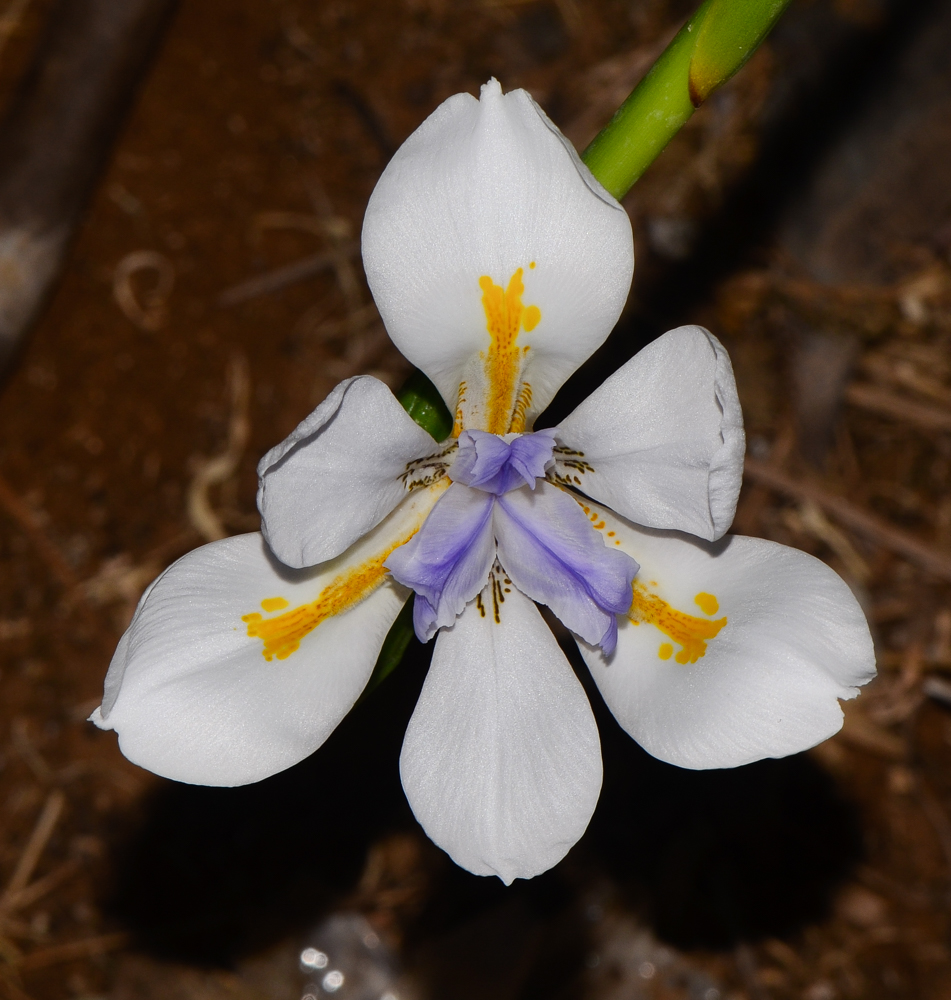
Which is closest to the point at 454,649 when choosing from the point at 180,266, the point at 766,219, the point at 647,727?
the point at 647,727

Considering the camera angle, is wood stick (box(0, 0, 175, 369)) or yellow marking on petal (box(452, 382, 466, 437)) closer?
yellow marking on petal (box(452, 382, 466, 437))

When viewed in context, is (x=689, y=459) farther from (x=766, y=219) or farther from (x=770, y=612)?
(x=766, y=219)

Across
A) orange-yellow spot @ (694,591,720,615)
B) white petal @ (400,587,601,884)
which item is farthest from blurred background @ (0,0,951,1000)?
orange-yellow spot @ (694,591,720,615)

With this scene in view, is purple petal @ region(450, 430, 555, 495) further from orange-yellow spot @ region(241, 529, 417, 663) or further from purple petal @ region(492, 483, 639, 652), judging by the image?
orange-yellow spot @ region(241, 529, 417, 663)

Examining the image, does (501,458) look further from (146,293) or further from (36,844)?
(36,844)

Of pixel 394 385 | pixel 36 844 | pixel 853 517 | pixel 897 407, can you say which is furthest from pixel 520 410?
pixel 36 844

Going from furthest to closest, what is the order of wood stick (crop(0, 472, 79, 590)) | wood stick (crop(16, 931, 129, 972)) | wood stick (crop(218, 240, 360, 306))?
wood stick (crop(218, 240, 360, 306)), wood stick (crop(0, 472, 79, 590)), wood stick (crop(16, 931, 129, 972))

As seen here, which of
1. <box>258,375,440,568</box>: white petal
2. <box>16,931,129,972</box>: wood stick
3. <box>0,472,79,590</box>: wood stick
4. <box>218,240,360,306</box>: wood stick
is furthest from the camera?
<box>218,240,360,306</box>: wood stick
